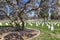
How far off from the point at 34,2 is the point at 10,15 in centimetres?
304

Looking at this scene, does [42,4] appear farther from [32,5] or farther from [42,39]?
[42,39]

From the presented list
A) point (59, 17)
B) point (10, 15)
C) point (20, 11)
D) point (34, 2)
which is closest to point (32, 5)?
Result: point (34, 2)

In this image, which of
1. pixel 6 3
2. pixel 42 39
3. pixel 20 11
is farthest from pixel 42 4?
pixel 42 39

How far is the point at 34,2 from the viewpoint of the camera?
17812mm

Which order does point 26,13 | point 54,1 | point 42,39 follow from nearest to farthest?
point 42,39 < point 54,1 < point 26,13

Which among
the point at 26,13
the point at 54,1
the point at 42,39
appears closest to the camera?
the point at 42,39

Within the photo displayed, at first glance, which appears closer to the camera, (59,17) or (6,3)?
(6,3)

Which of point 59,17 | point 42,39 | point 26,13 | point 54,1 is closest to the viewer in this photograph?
point 42,39

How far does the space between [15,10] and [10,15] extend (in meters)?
0.99

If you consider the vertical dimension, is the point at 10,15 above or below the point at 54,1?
below

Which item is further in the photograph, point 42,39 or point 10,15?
point 10,15

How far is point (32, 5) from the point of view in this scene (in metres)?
17.9

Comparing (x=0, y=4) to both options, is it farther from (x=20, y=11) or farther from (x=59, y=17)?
(x=59, y=17)

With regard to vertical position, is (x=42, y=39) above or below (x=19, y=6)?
below
